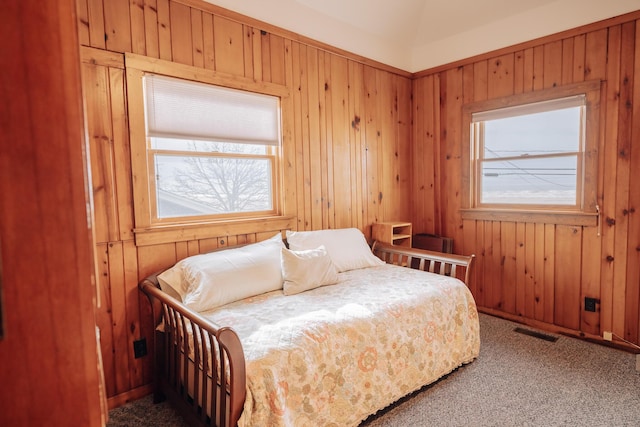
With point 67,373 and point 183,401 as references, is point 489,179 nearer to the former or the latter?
point 183,401

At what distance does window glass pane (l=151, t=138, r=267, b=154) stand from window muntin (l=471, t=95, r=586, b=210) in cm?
216

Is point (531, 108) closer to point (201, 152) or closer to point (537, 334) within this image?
point (537, 334)

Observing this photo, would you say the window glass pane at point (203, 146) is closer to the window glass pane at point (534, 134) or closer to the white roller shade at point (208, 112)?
the white roller shade at point (208, 112)

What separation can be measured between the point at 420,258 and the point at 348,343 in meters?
1.39

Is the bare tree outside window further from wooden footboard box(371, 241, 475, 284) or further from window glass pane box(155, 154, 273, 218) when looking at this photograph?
wooden footboard box(371, 241, 475, 284)

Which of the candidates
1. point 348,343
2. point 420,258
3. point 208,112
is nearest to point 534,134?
point 420,258

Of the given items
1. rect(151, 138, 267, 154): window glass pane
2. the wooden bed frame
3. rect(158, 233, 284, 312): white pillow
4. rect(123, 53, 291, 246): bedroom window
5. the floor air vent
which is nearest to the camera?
the wooden bed frame

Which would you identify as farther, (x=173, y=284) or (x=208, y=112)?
(x=208, y=112)

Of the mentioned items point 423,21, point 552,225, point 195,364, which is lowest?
point 195,364

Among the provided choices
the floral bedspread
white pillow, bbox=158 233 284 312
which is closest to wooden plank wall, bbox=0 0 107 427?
the floral bedspread

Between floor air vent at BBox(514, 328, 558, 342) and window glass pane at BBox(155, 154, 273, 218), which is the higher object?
window glass pane at BBox(155, 154, 273, 218)

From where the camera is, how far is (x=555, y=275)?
9.91ft

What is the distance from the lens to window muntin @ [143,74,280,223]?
7.41ft

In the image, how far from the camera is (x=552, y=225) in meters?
3.00
